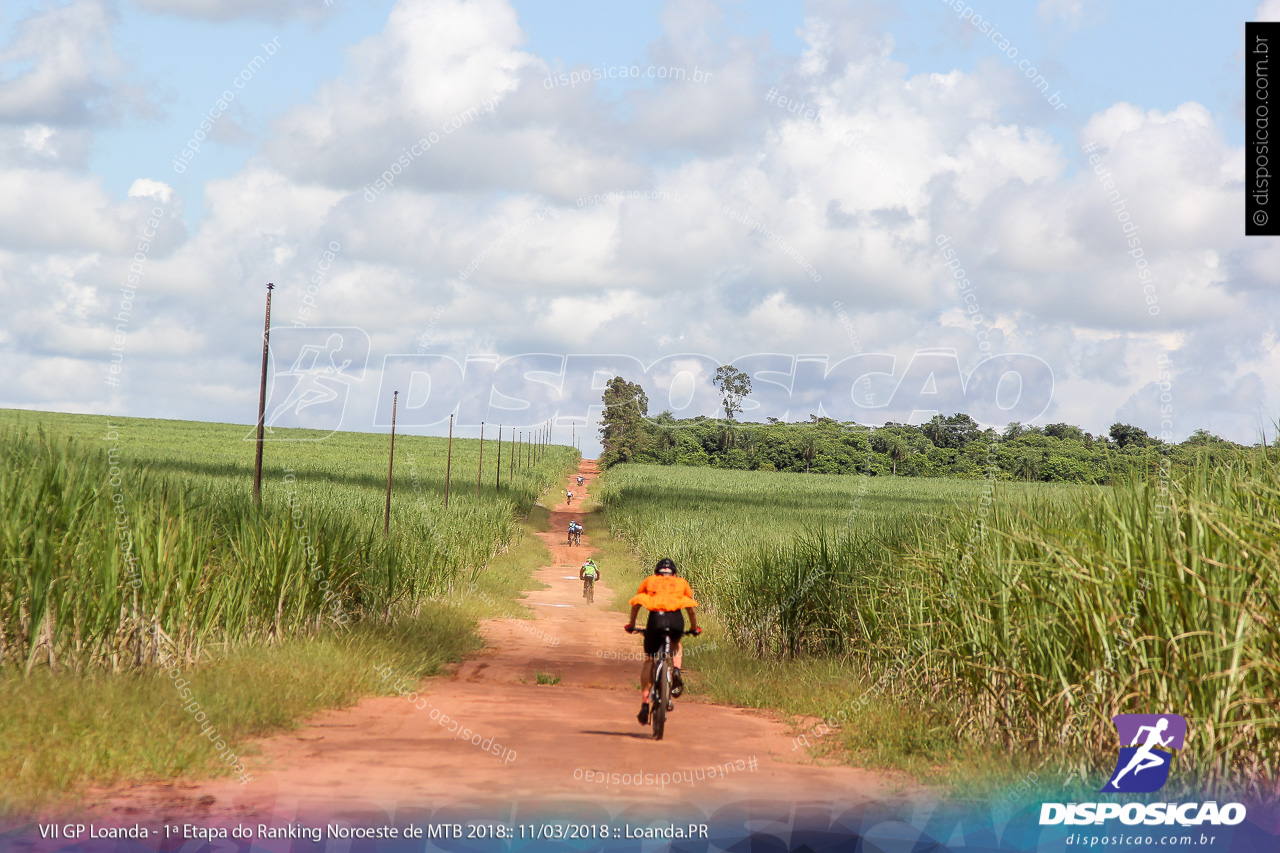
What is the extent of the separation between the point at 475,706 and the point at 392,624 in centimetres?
474

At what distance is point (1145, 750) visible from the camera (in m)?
6.46

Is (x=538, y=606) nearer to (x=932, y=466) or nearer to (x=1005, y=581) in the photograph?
(x=1005, y=581)

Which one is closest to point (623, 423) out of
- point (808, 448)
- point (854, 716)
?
point (808, 448)

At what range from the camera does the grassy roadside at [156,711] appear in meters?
6.45

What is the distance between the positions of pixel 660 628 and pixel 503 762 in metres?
2.48

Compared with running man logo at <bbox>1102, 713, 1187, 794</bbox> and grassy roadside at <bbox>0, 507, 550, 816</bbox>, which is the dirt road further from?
running man logo at <bbox>1102, 713, 1187, 794</bbox>

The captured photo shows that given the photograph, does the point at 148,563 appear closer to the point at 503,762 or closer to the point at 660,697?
the point at 503,762

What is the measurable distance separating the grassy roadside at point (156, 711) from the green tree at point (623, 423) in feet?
290

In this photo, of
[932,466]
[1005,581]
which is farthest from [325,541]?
[932,466]

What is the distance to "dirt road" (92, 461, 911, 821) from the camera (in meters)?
6.24

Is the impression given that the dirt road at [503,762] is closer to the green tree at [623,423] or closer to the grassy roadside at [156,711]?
the grassy roadside at [156,711]

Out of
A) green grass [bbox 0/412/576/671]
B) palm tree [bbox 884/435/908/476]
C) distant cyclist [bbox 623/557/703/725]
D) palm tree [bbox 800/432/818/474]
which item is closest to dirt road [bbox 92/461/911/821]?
distant cyclist [bbox 623/557/703/725]

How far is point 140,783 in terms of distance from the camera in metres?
6.62

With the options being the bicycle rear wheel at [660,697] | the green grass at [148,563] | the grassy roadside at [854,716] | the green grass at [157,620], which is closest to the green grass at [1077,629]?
the grassy roadside at [854,716]
